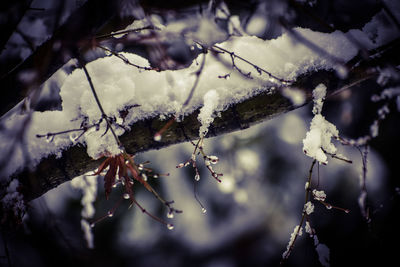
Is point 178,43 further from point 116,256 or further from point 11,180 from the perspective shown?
point 116,256

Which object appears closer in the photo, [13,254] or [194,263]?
[13,254]

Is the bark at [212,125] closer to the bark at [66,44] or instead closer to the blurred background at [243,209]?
the bark at [66,44]

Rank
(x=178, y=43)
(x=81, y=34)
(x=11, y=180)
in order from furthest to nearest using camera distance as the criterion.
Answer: (x=178, y=43)
(x=11, y=180)
(x=81, y=34)

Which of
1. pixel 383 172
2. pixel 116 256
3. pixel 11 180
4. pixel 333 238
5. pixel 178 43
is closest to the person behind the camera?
pixel 11 180

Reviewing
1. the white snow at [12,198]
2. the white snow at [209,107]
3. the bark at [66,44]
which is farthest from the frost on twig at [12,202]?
the white snow at [209,107]

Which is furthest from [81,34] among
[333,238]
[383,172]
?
[333,238]

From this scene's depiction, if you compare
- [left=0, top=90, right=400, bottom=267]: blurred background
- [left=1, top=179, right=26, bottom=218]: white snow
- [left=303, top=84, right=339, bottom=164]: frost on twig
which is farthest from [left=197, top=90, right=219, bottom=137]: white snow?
[left=0, top=90, right=400, bottom=267]: blurred background

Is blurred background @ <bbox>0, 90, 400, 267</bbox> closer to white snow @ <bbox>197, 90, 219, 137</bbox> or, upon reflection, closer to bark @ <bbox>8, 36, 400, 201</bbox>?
bark @ <bbox>8, 36, 400, 201</bbox>

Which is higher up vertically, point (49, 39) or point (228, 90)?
point (49, 39)
